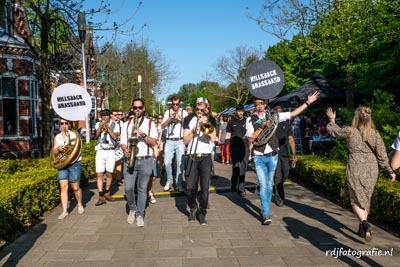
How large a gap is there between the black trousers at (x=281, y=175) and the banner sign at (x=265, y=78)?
1.34 meters

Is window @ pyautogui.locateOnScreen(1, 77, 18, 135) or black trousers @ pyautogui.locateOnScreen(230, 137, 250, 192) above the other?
window @ pyautogui.locateOnScreen(1, 77, 18, 135)

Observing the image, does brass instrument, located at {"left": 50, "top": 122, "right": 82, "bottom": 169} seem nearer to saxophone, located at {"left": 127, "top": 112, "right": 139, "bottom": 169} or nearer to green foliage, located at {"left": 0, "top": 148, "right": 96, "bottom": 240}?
green foliage, located at {"left": 0, "top": 148, "right": 96, "bottom": 240}

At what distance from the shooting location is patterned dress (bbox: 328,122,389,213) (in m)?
5.12

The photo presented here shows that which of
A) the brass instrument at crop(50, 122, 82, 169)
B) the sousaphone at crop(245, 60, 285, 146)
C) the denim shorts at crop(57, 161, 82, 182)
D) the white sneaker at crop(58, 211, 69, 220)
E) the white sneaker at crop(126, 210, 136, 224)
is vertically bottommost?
the white sneaker at crop(58, 211, 69, 220)

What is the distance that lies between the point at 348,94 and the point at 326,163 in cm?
579

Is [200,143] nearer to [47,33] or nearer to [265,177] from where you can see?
[265,177]

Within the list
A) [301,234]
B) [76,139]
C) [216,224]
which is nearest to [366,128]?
[301,234]

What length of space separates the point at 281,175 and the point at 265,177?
4.87ft

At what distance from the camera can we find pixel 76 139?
693cm

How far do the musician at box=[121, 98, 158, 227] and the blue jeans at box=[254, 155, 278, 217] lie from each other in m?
1.75

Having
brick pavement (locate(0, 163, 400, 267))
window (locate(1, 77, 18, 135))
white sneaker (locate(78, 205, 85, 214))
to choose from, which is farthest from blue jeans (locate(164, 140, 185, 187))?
window (locate(1, 77, 18, 135))

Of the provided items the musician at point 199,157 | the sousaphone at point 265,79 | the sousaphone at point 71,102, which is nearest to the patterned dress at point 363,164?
the musician at point 199,157

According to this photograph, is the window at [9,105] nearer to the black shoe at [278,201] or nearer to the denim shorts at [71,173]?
the denim shorts at [71,173]

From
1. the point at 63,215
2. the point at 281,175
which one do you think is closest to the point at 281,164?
the point at 281,175
